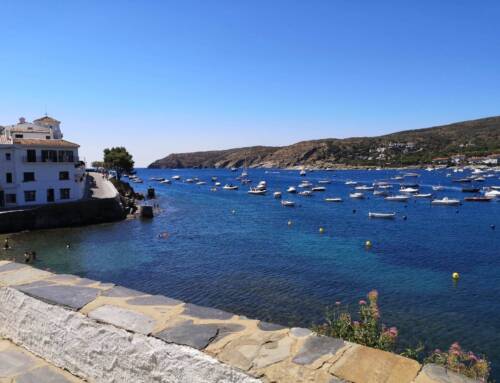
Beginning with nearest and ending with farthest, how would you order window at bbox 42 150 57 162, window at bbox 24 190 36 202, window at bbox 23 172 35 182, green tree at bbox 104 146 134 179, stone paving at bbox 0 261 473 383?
1. stone paving at bbox 0 261 473 383
2. window at bbox 23 172 35 182
3. window at bbox 24 190 36 202
4. window at bbox 42 150 57 162
5. green tree at bbox 104 146 134 179

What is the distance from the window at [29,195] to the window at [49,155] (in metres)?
4.52

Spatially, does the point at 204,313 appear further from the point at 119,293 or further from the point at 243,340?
the point at 119,293

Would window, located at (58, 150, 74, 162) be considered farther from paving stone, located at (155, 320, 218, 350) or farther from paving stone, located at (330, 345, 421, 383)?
paving stone, located at (330, 345, 421, 383)

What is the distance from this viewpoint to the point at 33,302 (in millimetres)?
4902

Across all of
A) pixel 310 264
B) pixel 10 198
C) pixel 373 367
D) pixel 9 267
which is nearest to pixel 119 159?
pixel 10 198

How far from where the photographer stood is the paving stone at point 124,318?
4066 millimetres

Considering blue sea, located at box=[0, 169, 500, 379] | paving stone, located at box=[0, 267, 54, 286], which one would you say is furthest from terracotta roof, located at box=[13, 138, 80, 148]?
paving stone, located at box=[0, 267, 54, 286]

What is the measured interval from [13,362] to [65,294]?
3.04 feet

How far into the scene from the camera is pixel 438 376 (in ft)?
10.5

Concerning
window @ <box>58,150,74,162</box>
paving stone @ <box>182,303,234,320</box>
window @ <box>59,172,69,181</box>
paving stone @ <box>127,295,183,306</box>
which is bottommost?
paving stone @ <box>182,303,234,320</box>

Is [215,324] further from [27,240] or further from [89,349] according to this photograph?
[27,240]

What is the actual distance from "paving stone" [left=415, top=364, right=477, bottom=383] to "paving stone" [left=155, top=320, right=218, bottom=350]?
6.09 feet

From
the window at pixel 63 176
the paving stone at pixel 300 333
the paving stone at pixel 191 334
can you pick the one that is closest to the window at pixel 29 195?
the window at pixel 63 176

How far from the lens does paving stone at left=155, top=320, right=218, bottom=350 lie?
147 inches
